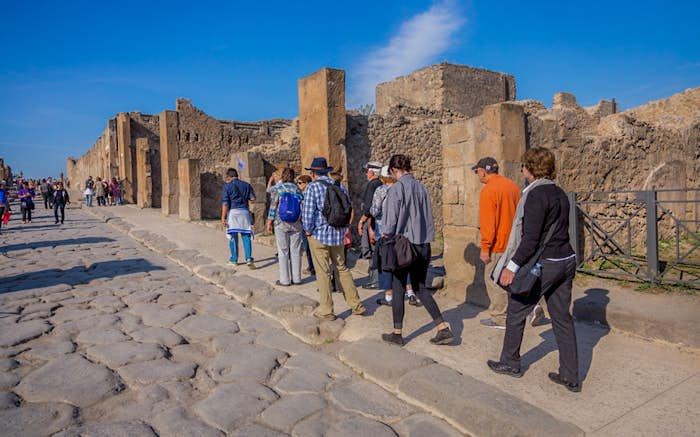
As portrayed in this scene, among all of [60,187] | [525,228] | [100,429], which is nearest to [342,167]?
[525,228]

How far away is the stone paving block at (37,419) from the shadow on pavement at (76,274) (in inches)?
160

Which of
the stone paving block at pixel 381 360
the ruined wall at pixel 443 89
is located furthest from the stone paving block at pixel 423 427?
the ruined wall at pixel 443 89

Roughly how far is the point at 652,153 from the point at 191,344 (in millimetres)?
7979

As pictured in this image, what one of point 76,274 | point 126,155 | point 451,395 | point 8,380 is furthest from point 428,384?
point 126,155

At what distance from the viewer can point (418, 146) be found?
1291cm

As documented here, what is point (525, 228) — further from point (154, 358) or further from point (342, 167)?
point (342, 167)

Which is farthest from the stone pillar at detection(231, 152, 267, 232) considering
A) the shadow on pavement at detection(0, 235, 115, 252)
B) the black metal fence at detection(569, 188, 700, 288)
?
the black metal fence at detection(569, 188, 700, 288)

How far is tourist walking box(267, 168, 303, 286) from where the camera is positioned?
5.97m

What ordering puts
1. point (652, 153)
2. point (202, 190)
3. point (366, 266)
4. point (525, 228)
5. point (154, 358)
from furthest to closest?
point (202, 190), point (652, 153), point (366, 266), point (154, 358), point (525, 228)

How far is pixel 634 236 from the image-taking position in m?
7.95

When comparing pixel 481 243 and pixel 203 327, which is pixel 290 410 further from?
pixel 481 243

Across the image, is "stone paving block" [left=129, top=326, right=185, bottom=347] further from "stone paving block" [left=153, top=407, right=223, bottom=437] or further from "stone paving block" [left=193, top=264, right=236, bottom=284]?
"stone paving block" [left=193, top=264, right=236, bottom=284]

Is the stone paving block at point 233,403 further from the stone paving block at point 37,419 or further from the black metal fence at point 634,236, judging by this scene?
the black metal fence at point 634,236

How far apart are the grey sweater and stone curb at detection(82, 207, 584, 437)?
3.09ft
